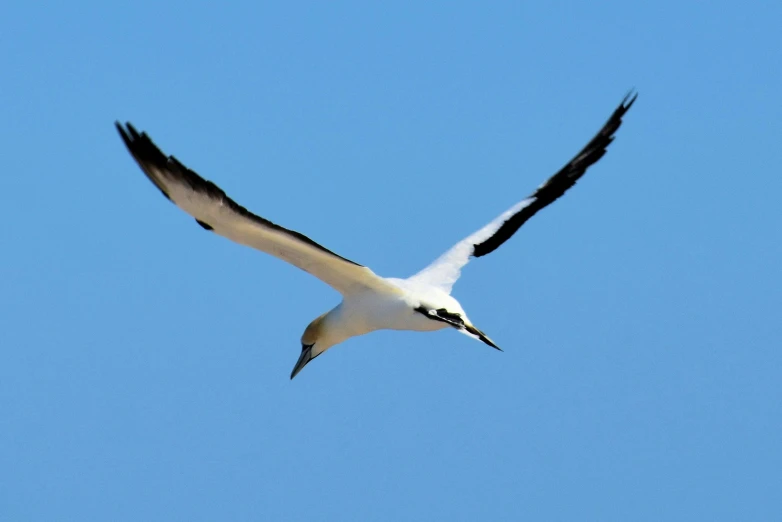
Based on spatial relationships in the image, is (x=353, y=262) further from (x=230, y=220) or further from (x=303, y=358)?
(x=303, y=358)

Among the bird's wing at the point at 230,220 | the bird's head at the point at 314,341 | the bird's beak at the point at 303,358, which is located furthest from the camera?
the bird's beak at the point at 303,358

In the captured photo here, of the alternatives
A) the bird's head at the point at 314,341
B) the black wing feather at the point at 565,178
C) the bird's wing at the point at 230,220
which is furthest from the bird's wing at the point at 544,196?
the bird's wing at the point at 230,220

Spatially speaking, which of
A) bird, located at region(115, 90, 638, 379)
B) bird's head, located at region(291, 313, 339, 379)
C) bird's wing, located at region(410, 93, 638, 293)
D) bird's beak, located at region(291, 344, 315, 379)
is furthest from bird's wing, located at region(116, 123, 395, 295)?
bird's wing, located at region(410, 93, 638, 293)

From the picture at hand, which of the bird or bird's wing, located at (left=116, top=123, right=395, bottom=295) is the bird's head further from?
bird's wing, located at (left=116, top=123, right=395, bottom=295)

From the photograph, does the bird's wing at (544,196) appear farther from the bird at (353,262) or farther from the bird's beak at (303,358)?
the bird's beak at (303,358)

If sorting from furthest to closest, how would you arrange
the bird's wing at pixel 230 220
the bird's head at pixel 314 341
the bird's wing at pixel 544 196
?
the bird's wing at pixel 544 196, the bird's head at pixel 314 341, the bird's wing at pixel 230 220

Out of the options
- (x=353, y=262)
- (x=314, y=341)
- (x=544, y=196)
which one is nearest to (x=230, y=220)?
(x=353, y=262)

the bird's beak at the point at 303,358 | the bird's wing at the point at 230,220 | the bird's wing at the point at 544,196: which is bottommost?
the bird's wing at the point at 230,220

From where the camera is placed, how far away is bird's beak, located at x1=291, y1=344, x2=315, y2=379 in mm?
12001

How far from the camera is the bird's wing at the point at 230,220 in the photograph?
8789 millimetres

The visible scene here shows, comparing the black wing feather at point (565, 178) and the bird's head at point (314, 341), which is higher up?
the black wing feather at point (565, 178)

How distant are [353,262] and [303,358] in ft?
8.31

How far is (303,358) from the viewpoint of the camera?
39.7 feet

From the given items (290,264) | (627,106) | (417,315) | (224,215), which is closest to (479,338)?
(417,315)
